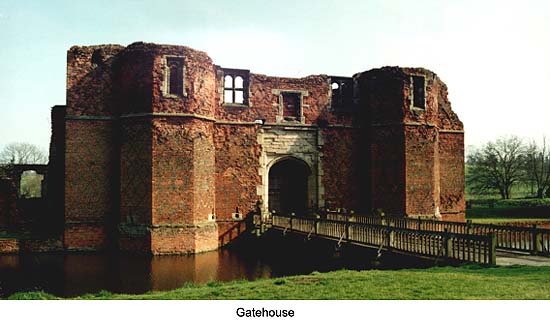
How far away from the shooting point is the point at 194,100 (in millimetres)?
19859

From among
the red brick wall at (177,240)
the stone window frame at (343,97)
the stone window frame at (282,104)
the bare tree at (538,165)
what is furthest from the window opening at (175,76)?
the bare tree at (538,165)

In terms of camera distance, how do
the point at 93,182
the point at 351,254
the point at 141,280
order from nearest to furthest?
the point at 141,280, the point at 351,254, the point at 93,182

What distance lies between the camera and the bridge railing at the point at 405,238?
451 inches

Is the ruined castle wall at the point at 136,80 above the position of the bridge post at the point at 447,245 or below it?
above

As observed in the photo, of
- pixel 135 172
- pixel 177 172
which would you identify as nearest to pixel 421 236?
pixel 177 172

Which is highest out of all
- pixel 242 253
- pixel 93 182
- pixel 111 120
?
pixel 111 120

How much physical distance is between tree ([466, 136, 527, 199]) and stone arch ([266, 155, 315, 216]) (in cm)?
2829

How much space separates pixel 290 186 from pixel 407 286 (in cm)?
1565

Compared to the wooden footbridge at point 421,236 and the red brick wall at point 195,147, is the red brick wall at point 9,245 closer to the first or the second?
the red brick wall at point 195,147

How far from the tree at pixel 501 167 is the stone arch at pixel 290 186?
28.3 m

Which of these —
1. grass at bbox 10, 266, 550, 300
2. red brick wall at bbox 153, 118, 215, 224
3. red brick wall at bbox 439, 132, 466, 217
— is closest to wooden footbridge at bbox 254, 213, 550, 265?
grass at bbox 10, 266, 550, 300
